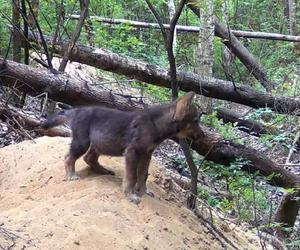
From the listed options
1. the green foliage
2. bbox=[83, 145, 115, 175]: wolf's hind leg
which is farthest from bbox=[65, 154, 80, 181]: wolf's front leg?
the green foliage

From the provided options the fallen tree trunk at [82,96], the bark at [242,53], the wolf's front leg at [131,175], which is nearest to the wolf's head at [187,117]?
the wolf's front leg at [131,175]

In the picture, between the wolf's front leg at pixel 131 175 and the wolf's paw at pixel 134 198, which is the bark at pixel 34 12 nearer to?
the wolf's front leg at pixel 131 175

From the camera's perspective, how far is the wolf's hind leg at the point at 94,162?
264 inches

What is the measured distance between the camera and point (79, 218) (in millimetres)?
5289

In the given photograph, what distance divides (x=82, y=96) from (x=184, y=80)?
8.21 ft

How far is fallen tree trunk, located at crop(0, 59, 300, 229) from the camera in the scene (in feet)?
28.3

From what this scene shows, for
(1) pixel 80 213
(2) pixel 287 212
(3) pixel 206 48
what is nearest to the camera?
(1) pixel 80 213

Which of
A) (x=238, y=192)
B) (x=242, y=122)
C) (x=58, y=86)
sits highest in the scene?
(x=58, y=86)

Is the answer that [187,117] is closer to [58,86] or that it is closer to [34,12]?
[58,86]

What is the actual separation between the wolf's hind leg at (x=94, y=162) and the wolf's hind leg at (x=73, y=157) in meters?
0.14

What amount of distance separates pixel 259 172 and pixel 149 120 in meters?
2.91

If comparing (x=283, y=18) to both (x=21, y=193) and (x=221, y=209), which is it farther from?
(x=21, y=193)

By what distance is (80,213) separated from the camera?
5.41 meters

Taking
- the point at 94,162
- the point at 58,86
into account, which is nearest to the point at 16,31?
the point at 58,86
